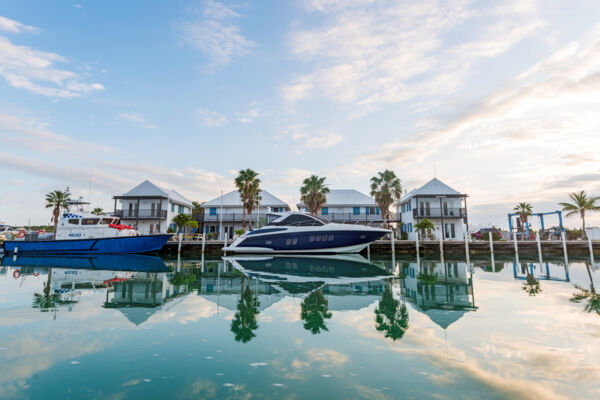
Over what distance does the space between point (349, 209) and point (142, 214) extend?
26.7m

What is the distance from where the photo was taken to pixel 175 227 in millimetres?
42938

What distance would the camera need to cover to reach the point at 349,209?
42.9 meters

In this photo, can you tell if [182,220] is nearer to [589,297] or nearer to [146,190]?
[146,190]

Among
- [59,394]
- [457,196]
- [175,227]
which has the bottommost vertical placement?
[59,394]

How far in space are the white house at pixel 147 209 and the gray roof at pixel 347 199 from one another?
681 inches

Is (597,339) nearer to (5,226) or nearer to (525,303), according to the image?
(525,303)

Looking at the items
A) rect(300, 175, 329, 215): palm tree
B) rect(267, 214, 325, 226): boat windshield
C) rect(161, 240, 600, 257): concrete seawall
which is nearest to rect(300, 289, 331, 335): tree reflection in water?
rect(267, 214, 325, 226): boat windshield

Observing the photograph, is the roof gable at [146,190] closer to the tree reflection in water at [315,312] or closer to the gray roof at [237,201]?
the gray roof at [237,201]

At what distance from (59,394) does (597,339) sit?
922 cm

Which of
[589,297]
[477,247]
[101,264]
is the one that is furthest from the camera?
[477,247]

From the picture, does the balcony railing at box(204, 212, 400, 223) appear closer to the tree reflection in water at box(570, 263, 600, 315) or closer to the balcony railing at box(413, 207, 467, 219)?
the balcony railing at box(413, 207, 467, 219)

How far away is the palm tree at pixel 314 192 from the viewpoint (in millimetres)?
37938

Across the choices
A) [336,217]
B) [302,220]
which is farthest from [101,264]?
[336,217]

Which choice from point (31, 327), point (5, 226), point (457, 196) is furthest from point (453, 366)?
point (5, 226)
